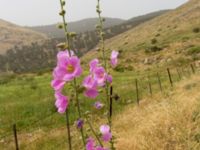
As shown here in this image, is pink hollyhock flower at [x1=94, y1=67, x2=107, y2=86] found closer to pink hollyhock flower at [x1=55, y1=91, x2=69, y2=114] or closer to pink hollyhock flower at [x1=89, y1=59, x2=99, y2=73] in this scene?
pink hollyhock flower at [x1=89, y1=59, x2=99, y2=73]

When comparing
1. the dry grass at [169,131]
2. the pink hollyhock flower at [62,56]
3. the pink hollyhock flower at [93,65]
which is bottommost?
the dry grass at [169,131]

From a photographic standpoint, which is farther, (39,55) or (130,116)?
(39,55)

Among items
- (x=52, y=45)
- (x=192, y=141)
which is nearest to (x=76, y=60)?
(x=192, y=141)

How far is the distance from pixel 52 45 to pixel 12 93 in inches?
3665

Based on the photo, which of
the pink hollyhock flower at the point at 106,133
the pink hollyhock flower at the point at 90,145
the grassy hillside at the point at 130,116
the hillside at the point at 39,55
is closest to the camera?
the pink hollyhock flower at the point at 90,145

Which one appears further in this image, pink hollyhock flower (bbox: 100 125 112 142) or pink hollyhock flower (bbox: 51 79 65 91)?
pink hollyhock flower (bbox: 100 125 112 142)

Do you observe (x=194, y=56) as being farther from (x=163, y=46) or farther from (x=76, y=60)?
(x=76, y=60)

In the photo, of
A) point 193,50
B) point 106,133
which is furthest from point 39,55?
point 106,133

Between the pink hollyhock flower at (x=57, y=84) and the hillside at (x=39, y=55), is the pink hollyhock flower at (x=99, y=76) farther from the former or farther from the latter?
the hillside at (x=39, y=55)

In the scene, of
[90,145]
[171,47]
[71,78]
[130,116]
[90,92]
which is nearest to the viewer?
[71,78]

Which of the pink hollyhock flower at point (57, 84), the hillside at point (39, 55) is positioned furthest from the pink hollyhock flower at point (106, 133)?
the hillside at point (39, 55)

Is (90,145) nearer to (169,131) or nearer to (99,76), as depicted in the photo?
(99,76)

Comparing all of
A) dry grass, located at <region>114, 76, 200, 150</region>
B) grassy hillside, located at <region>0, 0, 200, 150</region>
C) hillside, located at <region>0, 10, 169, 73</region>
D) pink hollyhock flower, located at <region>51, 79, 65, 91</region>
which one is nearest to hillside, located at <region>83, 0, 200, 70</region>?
grassy hillside, located at <region>0, 0, 200, 150</region>

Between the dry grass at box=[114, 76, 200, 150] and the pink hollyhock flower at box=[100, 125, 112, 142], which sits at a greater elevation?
the pink hollyhock flower at box=[100, 125, 112, 142]
